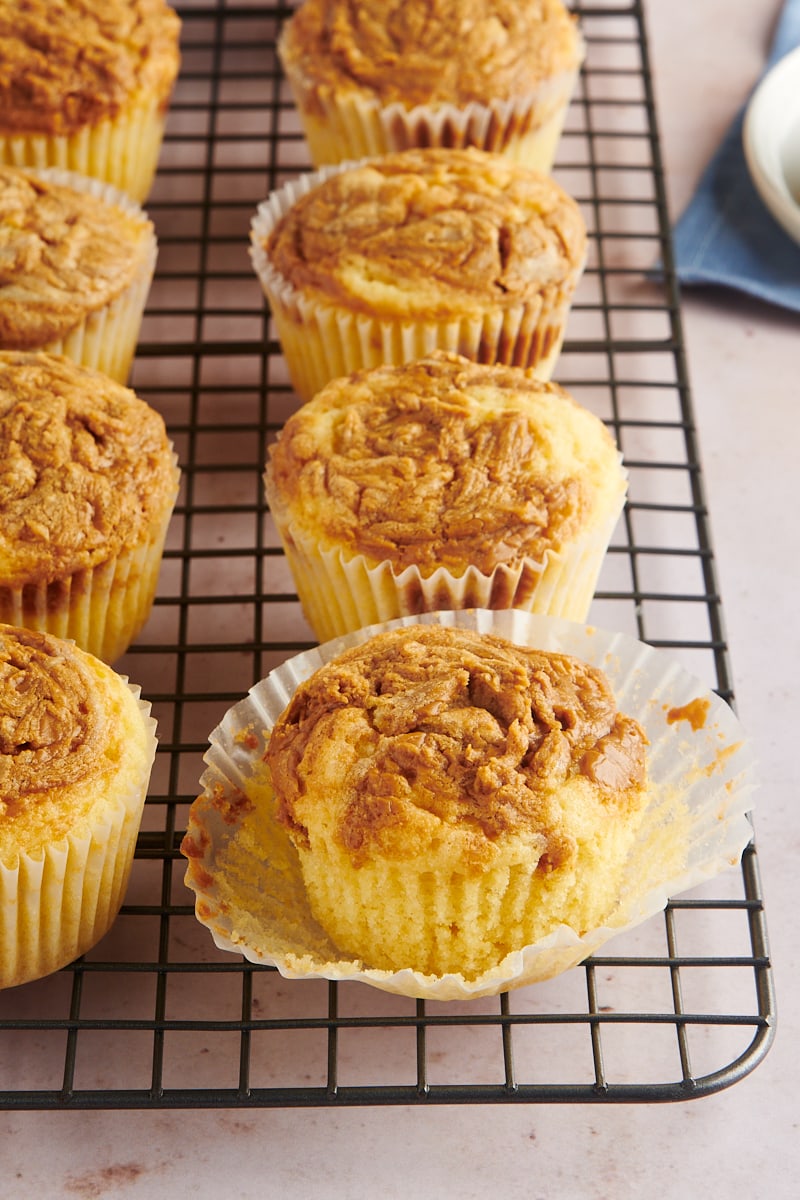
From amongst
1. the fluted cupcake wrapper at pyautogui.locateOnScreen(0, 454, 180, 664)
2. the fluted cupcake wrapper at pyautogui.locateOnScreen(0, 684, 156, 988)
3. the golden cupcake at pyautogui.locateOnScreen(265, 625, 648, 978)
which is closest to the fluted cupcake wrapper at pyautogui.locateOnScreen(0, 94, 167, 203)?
the fluted cupcake wrapper at pyautogui.locateOnScreen(0, 454, 180, 664)

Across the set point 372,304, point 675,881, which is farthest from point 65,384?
point 675,881

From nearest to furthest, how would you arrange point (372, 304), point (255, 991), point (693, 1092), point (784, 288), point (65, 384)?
point (693, 1092)
point (255, 991)
point (65, 384)
point (372, 304)
point (784, 288)

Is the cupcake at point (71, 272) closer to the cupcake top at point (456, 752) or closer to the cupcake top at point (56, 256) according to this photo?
the cupcake top at point (56, 256)

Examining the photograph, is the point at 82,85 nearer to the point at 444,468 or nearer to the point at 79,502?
the point at 79,502

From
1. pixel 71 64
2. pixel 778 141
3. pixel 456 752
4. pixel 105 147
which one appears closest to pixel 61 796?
pixel 456 752

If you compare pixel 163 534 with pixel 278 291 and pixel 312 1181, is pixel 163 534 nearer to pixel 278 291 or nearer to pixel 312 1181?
pixel 278 291

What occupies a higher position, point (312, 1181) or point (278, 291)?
point (278, 291)

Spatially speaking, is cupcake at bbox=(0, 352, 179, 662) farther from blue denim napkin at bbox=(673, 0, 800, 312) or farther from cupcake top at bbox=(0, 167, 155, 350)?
blue denim napkin at bbox=(673, 0, 800, 312)
